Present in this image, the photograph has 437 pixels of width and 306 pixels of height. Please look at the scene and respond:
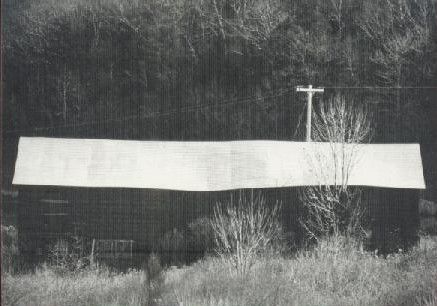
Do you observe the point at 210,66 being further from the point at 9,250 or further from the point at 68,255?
the point at 68,255

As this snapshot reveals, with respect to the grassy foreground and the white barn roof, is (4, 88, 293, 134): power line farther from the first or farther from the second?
the grassy foreground

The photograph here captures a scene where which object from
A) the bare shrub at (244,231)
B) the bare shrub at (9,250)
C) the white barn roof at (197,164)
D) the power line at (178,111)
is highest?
the power line at (178,111)

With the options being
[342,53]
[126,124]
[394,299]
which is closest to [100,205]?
[394,299]

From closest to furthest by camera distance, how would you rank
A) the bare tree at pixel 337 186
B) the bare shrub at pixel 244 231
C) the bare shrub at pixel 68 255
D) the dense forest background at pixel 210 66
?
the bare shrub at pixel 244 231
the bare tree at pixel 337 186
the bare shrub at pixel 68 255
the dense forest background at pixel 210 66

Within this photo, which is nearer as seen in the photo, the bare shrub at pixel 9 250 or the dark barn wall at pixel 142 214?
the bare shrub at pixel 9 250

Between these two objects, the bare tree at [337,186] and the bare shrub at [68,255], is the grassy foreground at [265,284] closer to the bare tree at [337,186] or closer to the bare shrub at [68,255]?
the bare shrub at [68,255]

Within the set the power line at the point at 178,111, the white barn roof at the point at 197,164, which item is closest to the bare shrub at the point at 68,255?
the white barn roof at the point at 197,164

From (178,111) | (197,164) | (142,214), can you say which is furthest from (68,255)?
(178,111)

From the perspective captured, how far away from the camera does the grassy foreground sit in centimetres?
1059

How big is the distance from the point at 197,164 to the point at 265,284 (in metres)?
7.02

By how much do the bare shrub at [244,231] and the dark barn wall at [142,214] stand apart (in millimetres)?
505

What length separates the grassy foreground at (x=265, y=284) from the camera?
34.7ft

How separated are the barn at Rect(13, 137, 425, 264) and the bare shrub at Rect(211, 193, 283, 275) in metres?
0.53

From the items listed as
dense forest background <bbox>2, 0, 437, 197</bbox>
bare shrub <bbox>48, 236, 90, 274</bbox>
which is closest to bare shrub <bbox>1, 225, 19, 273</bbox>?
bare shrub <bbox>48, 236, 90, 274</bbox>
